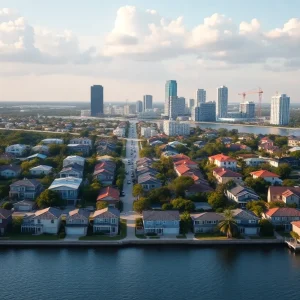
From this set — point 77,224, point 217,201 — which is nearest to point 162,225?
point 77,224

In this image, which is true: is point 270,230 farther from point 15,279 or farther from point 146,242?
point 15,279

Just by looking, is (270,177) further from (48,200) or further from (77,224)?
(48,200)

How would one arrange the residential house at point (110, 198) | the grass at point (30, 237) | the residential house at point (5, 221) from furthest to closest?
the residential house at point (110, 198)
the residential house at point (5, 221)
the grass at point (30, 237)

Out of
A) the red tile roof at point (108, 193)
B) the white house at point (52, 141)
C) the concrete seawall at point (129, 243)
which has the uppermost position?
the white house at point (52, 141)

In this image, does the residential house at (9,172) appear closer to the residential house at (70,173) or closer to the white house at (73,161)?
the residential house at (70,173)

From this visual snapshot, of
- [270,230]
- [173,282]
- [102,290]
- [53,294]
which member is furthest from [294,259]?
[53,294]

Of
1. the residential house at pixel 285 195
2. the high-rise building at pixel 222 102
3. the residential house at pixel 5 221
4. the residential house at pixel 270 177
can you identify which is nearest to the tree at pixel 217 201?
the residential house at pixel 285 195
